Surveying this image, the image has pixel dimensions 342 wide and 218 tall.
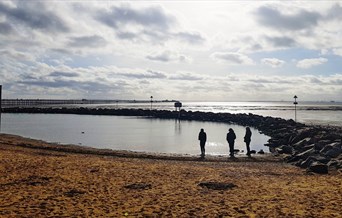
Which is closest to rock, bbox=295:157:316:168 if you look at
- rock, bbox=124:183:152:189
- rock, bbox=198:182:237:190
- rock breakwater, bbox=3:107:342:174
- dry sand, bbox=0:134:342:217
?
rock breakwater, bbox=3:107:342:174

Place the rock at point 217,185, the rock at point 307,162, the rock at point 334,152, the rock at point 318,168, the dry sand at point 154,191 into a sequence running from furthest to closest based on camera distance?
the rock at point 334,152, the rock at point 307,162, the rock at point 318,168, the rock at point 217,185, the dry sand at point 154,191

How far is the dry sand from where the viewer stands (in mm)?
8820

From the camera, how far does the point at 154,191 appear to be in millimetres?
11039

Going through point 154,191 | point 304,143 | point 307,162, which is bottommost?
point 154,191

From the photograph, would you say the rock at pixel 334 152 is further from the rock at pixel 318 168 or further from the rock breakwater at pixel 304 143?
the rock at pixel 318 168

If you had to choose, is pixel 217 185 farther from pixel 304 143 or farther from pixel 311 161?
pixel 304 143

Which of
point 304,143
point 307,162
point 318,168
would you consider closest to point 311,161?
point 307,162

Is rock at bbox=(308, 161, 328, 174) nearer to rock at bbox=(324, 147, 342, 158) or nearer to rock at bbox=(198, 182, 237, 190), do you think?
rock at bbox=(324, 147, 342, 158)

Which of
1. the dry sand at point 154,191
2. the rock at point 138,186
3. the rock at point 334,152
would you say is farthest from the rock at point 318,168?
the rock at point 138,186

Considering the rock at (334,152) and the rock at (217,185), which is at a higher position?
the rock at (334,152)

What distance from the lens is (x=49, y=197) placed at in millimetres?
9891

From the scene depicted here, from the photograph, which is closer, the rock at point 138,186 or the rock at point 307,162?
the rock at point 138,186

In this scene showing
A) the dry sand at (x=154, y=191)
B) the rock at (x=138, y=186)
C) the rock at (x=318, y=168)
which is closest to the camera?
the dry sand at (x=154, y=191)

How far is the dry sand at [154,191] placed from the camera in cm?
882
